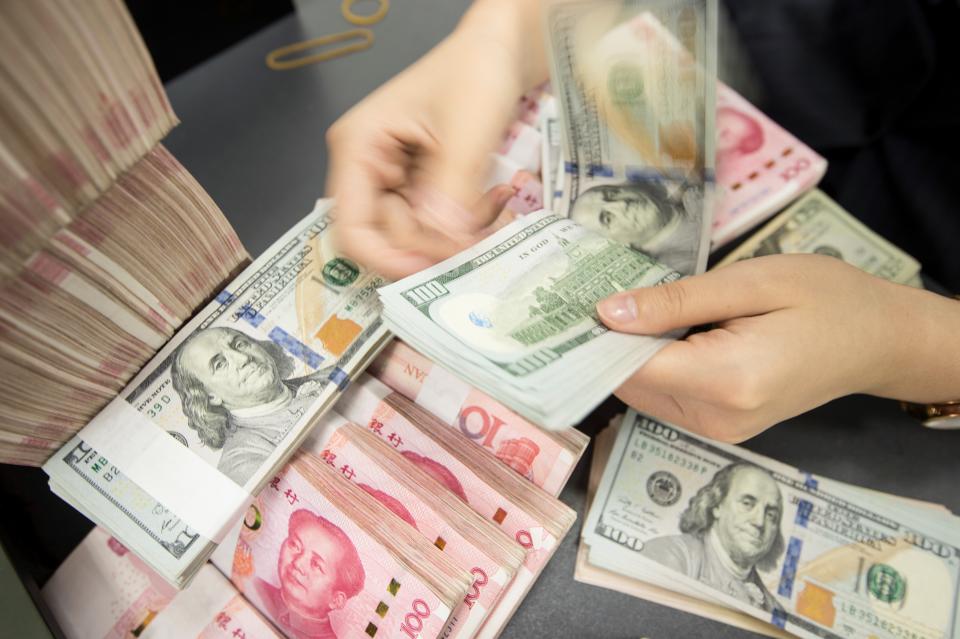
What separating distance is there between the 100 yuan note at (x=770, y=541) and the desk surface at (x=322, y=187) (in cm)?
4

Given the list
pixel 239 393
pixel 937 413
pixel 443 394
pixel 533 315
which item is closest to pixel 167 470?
pixel 239 393

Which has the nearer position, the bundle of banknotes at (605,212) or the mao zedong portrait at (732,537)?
the bundle of banknotes at (605,212)

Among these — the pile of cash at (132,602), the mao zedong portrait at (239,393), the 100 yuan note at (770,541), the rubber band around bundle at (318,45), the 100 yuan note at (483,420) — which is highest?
the rubber band around bundle at (318,45)

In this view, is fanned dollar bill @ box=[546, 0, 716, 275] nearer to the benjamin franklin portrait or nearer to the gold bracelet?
the benjamin franklin portrait

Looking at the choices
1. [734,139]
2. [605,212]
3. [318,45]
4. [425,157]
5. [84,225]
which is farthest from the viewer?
[318,45]

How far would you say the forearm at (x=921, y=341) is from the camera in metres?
0.64

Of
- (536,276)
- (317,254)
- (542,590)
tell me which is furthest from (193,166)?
(542,590)

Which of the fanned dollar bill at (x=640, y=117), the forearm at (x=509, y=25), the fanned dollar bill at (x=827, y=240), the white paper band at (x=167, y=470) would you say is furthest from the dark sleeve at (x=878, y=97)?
the white paper band at (x=167, y=470)

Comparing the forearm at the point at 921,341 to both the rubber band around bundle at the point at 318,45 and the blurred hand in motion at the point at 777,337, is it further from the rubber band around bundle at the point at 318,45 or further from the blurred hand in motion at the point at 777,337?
the rubber band around bundle at the point at 318,45

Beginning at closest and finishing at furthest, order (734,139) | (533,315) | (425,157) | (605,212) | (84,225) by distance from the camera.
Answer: (84,225) → (533,315) → (425,157) → (605,212) → (734,139)

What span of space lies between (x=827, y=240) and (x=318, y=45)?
43.6 inches

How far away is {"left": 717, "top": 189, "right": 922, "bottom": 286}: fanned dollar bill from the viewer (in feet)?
2.98

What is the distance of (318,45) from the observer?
1255 millimetres

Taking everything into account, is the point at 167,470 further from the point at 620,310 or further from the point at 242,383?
the point at 620,310
